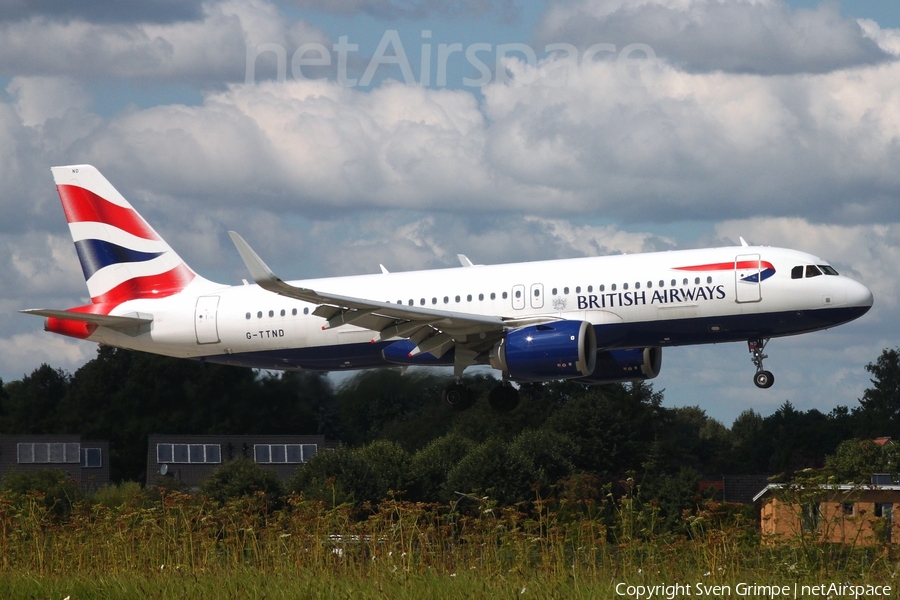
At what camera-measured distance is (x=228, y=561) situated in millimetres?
18125

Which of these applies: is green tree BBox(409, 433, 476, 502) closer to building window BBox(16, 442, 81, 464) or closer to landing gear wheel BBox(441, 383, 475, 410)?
building window BBox(16, 442, 81, 464)

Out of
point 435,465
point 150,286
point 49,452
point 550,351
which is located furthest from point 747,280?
point 49,452

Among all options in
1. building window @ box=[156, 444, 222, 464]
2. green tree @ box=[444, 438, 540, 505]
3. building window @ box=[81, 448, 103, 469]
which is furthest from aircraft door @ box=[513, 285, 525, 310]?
building window @ box=[81, 448, 103, 469]

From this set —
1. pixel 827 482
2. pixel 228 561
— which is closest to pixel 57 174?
pixel 228 561

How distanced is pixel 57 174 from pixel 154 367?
38.2m

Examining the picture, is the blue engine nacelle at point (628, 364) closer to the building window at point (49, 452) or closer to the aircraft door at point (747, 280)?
the aircraft door at point (747, 280)

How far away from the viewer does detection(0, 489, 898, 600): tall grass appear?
52.4ft

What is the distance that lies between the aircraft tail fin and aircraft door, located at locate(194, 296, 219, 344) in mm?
2053

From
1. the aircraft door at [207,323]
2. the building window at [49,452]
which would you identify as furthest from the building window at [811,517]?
the building window at [49,452]

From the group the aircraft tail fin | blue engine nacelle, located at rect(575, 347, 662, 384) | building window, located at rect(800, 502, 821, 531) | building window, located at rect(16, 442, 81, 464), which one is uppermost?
the aircraft tail fin

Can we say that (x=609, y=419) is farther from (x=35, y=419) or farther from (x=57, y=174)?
(x=57, y=174)

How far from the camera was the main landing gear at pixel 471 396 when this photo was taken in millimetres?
40375

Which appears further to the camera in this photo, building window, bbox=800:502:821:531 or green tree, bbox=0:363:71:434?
green tree, bbox=0:363:71:434

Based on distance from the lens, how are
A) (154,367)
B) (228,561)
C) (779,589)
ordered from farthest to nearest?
(154,367) → (228,561) → (779,589)
